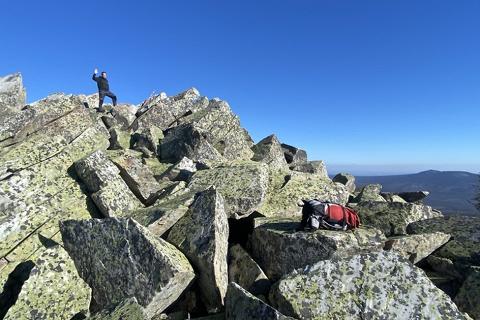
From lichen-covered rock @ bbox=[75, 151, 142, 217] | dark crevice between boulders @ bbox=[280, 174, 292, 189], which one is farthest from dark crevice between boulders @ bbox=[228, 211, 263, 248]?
lichen-covered rock @ bbox=[75, 151, 142, 217]

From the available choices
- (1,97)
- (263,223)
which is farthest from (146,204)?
(1,97)

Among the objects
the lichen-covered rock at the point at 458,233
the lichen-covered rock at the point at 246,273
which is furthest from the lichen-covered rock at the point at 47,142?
the lichen-covered rock at the point at 458,233

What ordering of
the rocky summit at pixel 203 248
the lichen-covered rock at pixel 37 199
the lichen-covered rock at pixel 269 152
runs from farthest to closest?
the lichen-covered rock at pixel 269 152, the lichen-covered rock at pixel 37 199, the rocky summit at pixel 203 248

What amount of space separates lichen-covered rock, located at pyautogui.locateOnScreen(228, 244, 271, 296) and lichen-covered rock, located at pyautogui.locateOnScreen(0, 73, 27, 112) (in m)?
26.7

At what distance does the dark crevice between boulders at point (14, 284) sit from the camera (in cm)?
1131

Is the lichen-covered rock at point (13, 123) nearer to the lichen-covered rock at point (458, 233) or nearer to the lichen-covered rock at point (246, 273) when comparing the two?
the lichen-covered rock at point (246, 273)

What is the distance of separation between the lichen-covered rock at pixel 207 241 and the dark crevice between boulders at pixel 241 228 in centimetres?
205

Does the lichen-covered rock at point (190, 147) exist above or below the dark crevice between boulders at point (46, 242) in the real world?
above

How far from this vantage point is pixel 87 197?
16000 mm

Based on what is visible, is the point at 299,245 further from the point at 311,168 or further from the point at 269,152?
the point at 311,168

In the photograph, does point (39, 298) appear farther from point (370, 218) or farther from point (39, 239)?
point (370, 218)

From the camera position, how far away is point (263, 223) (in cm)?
1426

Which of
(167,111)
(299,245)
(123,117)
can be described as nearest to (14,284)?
(299,245)

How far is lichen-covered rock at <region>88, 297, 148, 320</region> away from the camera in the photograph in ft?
30.2
